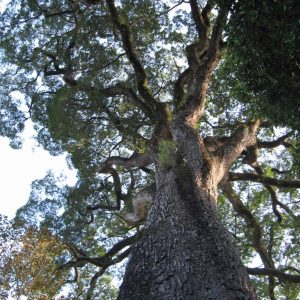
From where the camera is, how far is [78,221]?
11.3m

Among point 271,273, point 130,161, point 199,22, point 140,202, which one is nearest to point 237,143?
point 140,202

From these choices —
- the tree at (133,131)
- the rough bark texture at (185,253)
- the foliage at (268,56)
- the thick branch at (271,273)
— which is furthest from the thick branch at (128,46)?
the thick branch at (271,273)

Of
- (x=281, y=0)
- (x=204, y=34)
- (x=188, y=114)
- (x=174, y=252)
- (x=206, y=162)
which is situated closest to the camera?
(x=281, y=0)

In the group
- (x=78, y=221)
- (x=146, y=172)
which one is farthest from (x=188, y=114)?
(x=78, y=221)

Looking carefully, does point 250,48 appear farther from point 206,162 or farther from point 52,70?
point 52,70

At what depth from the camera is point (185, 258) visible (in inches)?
189

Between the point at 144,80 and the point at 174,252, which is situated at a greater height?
the point at 144,80

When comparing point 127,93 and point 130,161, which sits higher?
point 127,93

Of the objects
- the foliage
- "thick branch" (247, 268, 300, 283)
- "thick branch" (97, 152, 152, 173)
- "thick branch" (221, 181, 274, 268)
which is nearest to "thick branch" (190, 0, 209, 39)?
"thick branch" (97, 152, 152, 173)

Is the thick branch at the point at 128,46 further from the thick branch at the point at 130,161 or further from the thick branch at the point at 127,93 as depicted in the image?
the thick branch at the point at 130,161

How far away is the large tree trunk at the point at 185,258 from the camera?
4355 millimetres

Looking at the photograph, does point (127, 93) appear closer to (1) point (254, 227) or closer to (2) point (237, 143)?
(2) point (237, 143)

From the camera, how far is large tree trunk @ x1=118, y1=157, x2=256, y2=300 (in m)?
4.36

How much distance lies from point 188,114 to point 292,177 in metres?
5.71
